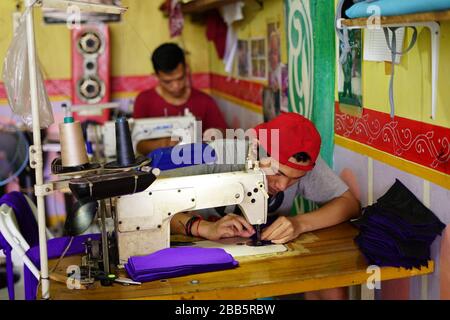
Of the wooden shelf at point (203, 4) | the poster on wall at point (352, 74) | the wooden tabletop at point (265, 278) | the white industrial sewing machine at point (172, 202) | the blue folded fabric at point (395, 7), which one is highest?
the wooden shelf at point (203, 4)

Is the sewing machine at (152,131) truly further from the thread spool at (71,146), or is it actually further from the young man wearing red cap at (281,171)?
the thread spool at (71,146)

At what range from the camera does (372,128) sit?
2.37 m

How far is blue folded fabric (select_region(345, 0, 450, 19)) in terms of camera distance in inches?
60.4

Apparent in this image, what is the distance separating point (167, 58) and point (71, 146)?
2.06 m

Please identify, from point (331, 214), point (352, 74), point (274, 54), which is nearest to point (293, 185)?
point (331, 214)

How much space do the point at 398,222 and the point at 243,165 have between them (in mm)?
522

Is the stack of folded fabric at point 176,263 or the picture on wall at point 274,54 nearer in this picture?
the stack of folded fabric at point 176,263

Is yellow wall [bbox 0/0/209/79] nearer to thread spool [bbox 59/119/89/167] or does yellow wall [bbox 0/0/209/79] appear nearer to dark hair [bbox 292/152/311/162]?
dark hair [bbox 292/152/311/162]

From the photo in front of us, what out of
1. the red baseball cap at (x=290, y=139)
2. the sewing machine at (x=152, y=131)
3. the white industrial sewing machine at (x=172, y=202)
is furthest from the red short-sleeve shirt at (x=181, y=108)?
the white industrial sewing machine at (x=172, y=202)

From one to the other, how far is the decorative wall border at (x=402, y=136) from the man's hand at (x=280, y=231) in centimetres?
42

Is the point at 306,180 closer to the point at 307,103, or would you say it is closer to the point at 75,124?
the point at 307,103

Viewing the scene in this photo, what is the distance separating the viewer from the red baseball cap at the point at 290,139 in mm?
2143
